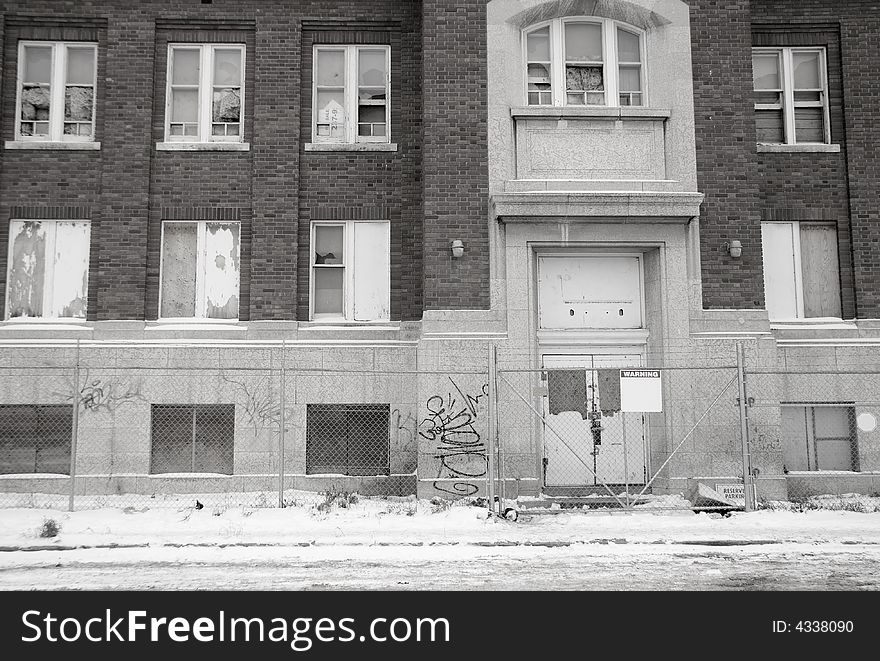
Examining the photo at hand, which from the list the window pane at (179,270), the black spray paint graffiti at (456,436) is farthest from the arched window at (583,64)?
the window pane at (179,270)

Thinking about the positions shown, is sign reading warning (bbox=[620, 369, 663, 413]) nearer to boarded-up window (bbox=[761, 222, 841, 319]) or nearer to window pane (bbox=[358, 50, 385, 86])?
boarded-up window (bbox=[761, 222, 841, 319])

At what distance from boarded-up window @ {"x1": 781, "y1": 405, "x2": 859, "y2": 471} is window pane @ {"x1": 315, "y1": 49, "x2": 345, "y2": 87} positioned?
33.3ft

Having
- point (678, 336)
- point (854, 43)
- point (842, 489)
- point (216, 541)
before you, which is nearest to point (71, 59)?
point (216, 541)

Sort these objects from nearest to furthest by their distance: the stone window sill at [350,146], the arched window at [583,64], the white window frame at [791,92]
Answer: the arched window at [583,64] < the stone window sill at [350,146] < the white window frame at [791,92]

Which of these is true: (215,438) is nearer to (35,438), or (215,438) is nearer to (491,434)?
(35,438)

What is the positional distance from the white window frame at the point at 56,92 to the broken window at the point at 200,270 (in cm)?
253

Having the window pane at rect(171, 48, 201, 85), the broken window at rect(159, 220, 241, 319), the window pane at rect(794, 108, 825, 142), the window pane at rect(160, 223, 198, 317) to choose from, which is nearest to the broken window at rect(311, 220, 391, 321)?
the broken window at rect(159, 220, 241, 319)

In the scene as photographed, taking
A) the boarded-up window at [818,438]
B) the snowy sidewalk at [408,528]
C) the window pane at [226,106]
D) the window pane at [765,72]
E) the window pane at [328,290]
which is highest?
the window pane at [765,72]

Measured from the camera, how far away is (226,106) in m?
14.2

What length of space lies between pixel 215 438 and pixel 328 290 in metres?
3.32

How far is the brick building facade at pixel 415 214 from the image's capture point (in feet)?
41.4

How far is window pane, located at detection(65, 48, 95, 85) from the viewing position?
14234mm

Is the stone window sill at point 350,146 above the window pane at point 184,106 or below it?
below

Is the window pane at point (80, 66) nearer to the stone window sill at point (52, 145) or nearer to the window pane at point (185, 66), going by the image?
the stone window sill at point (52, 145)
